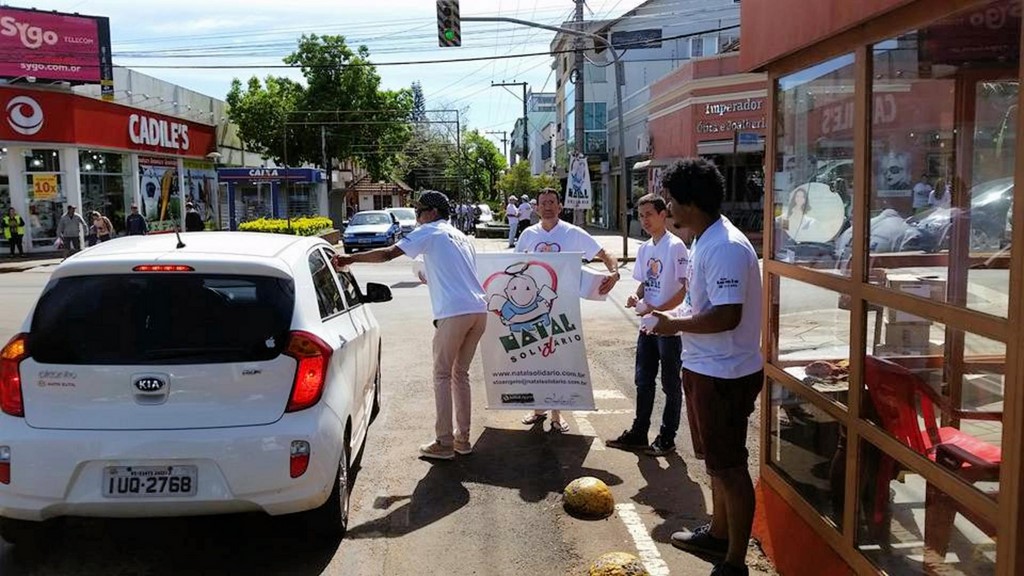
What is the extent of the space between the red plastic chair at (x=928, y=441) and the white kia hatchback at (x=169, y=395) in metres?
2.49

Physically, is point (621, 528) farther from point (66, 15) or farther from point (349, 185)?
point (349, 185)

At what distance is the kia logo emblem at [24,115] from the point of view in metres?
23.0

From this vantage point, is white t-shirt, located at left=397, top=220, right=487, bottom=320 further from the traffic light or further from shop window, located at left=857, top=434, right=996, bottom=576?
the traffic light

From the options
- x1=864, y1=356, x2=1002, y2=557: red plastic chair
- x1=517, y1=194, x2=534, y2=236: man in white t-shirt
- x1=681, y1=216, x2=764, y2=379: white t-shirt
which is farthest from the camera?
x1=517, y1=194, x2=534, y2=236: man in white t-shirt

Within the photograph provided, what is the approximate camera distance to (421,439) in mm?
6223

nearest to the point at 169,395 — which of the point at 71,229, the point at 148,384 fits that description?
the point at 148,384

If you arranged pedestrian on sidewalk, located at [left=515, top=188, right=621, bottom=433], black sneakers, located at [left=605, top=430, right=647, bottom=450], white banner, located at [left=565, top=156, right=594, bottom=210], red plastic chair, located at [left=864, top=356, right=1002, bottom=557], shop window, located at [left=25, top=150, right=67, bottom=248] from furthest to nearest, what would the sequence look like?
shop window, located at [left=25, top=150, right=67, bottom=248] < white banner, located at [left=565, top=156, right=594, bottom=210] < pedestrian on sidewalk, located at [left=515, top=188, right=621, bottom=433] < black sneakers, located at [left=605, top=430, right=647, bottom=450] < red plastic chair, located at [left=864, top=356, right=1002, bottom=557]

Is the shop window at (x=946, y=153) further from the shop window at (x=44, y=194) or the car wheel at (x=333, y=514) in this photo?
the shop window at (x=44, y=194)

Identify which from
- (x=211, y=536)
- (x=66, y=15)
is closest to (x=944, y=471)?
(x=211, y=536)

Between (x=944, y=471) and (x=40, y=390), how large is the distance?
3774 mm

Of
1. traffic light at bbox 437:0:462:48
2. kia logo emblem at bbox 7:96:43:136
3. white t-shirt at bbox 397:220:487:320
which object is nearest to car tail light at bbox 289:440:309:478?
white t-shirt at bbox 397:220:487:320

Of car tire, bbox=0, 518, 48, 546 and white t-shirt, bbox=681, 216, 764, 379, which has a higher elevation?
white t-shirt, bbox=681, 216, 764, 379

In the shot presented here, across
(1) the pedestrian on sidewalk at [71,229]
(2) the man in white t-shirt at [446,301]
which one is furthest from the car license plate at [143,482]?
(1) the pedestrian on sidewalk at [71,229]

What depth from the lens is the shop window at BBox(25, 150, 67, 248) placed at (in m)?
24.2
